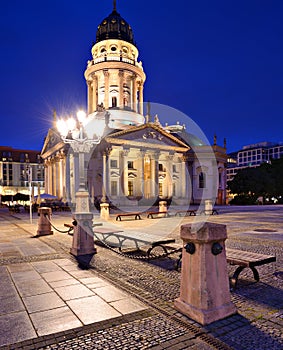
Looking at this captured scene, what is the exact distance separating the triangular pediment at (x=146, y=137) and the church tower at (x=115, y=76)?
6975 millimetres

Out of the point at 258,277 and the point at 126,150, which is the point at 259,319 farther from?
the point at 126,150

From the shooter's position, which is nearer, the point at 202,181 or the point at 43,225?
the point at 43,225

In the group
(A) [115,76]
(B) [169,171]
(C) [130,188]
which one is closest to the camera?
(C) [130,188]

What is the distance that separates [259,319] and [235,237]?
7431mm

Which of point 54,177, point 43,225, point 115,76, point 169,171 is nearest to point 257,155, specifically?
point 169,171

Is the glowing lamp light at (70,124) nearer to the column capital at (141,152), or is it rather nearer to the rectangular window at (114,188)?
the rectangular window at (114,188)

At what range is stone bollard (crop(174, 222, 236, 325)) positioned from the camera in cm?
391

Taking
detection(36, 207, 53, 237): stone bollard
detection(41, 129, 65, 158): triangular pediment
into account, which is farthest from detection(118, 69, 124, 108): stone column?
detection(36, 207, 53, 237): stone bollard

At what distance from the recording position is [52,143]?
5222cm

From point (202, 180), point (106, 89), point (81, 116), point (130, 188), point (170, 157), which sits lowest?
point (130, 188)

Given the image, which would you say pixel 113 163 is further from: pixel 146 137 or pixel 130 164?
pixel 146 137

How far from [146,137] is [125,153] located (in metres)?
5.01

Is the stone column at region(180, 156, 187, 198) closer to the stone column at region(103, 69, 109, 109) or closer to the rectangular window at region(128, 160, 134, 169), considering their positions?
the rectangular window at region(128, 160, 134, 169)

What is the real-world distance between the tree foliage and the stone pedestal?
48.9m
